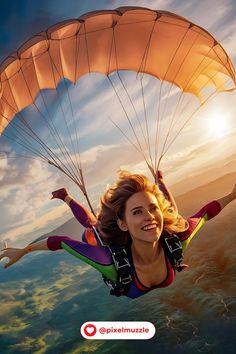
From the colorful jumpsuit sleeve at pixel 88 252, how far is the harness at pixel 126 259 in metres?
0.10

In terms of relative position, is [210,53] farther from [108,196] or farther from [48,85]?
[108,196]

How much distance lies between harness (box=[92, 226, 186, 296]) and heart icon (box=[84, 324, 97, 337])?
2.52 meters

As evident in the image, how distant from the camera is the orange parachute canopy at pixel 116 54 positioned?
9.88m

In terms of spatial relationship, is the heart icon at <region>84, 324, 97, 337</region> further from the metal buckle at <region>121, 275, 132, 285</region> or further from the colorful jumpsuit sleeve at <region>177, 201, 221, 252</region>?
the colorful jumpsuit sleeve at <region>177, 201, 221, 252</region>

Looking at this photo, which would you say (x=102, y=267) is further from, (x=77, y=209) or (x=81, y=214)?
(x=77, y=209)

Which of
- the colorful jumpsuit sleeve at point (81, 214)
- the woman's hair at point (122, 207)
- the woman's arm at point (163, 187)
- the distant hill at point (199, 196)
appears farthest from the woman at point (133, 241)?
the distant hill at point (199, 196)

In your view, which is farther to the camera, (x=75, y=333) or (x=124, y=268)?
(x=75, y=333)

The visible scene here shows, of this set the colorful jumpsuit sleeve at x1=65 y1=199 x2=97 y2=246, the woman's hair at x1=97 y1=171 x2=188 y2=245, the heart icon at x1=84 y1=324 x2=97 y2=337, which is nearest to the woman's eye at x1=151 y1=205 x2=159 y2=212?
the woman's hair at x1=97 y1=171 x2=188 y2=245

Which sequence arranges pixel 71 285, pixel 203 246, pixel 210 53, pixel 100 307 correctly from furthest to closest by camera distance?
1. pixel 71 285
2. pixel 100 307
3. pixel 203 246
4. pixel 210 53

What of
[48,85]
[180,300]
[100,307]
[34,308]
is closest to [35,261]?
[34,308]

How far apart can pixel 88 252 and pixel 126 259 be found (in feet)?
1.82

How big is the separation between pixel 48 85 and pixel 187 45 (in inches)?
222

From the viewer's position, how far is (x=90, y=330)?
735 cm

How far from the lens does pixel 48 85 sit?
13.9 meters
